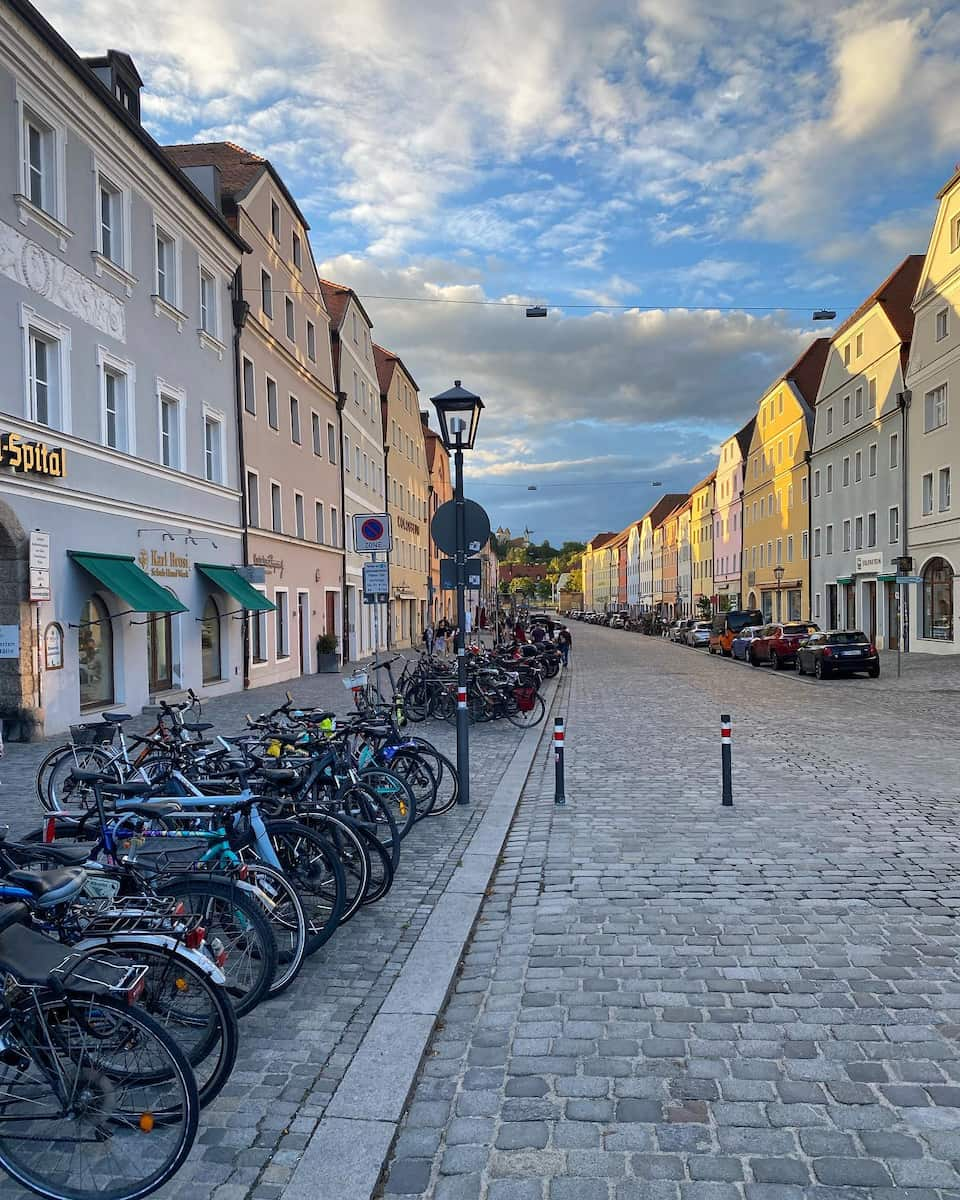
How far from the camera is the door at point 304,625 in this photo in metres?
27.8

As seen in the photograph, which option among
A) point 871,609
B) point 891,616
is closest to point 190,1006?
point 891,616

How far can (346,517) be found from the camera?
3469 cm

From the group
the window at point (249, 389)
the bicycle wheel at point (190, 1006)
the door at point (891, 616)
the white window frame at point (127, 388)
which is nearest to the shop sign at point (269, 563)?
the window at point (249, 389)

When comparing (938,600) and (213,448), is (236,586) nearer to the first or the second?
(213,448)

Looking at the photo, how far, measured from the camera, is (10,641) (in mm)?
12922

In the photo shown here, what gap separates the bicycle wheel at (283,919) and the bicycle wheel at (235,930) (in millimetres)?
145

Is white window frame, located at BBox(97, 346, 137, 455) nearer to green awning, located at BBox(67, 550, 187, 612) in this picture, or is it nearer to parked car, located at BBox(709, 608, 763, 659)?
green awning, located at BBox(67, 550, 187, 612)

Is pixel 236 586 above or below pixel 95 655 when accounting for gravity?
above

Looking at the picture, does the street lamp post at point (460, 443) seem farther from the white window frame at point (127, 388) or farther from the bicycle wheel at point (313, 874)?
the white window frame at point (127, 388)

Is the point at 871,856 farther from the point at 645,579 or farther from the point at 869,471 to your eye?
the point at 645,579

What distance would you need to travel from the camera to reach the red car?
100 feet

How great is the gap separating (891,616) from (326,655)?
Result: 22.2m

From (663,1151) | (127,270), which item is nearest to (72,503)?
(127,270)

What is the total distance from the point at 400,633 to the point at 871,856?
141 feet
